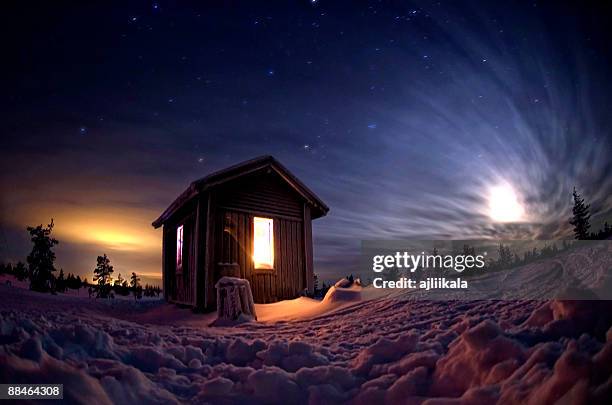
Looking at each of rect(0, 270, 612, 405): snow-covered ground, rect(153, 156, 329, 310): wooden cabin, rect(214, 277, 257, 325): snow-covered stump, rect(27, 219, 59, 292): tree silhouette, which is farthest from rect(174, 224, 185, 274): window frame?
rect(27, 219, 59, 292): tree silhouette

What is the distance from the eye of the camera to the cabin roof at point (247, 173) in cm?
Result: 954

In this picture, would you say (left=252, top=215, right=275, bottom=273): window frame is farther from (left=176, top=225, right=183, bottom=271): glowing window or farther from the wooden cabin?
(left=176, top=225, right=183, bottom=271): glowing window

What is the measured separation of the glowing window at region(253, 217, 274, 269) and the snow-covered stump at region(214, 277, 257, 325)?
9.17ft

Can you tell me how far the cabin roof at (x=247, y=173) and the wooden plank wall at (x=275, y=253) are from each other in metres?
0.96

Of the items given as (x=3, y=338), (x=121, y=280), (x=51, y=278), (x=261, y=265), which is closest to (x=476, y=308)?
(x=3, y=338)

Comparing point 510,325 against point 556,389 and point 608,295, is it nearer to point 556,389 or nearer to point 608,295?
point 608,295

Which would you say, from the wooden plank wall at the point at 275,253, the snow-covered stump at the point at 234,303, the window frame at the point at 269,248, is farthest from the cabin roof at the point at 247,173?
the snow-covered stump at the point at 234,303

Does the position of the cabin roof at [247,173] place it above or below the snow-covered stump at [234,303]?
above

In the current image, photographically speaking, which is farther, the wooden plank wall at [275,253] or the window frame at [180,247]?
the window frame at [180,247]

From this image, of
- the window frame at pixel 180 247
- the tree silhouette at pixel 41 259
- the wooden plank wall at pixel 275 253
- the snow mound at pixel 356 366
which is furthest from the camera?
the tree silhouette at pixel 41 259

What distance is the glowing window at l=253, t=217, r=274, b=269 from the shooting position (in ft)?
35.5

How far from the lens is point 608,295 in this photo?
2467 millimetres

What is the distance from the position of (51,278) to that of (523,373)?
3085cm

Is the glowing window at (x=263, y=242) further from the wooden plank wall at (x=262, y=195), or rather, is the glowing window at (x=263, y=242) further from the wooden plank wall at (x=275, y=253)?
the wooden plank wall at (x=262, y=195)
